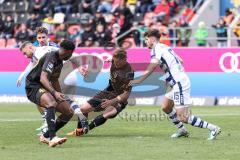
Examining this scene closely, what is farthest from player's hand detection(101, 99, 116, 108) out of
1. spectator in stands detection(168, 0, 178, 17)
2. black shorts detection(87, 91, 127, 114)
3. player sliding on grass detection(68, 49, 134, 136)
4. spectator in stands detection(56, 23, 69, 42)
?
spectator in stands detection(168, 0, 178, 17)

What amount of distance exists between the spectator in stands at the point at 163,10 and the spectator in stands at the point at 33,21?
17.0 ft

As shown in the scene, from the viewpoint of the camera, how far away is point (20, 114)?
2192 centimetres

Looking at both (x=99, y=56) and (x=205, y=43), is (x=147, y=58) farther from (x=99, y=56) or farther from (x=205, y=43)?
(x=205, y=43)

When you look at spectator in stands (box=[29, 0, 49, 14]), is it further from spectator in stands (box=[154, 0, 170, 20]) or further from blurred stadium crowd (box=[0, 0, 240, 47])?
spectator in stands (box=[154, 0, 170, 20])

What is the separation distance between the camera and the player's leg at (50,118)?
13.6 meters

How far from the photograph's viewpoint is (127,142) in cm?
1466

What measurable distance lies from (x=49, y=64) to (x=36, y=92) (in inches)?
23.7

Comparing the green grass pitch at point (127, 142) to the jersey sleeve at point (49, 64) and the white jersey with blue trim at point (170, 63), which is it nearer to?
the white jersey with blue trim at point (170, 63)

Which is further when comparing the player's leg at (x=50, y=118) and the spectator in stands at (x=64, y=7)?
the spectator in stands at (x=64, y=7)

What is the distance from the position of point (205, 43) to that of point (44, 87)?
54.2 feet

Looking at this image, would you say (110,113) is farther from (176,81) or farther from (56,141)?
(56,141)

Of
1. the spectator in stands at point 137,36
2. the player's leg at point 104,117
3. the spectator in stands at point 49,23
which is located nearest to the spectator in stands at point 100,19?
the spectator in stands at point 137,36

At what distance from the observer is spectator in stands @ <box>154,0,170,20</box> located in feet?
106

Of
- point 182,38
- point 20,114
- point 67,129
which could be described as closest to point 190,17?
point 182,38
